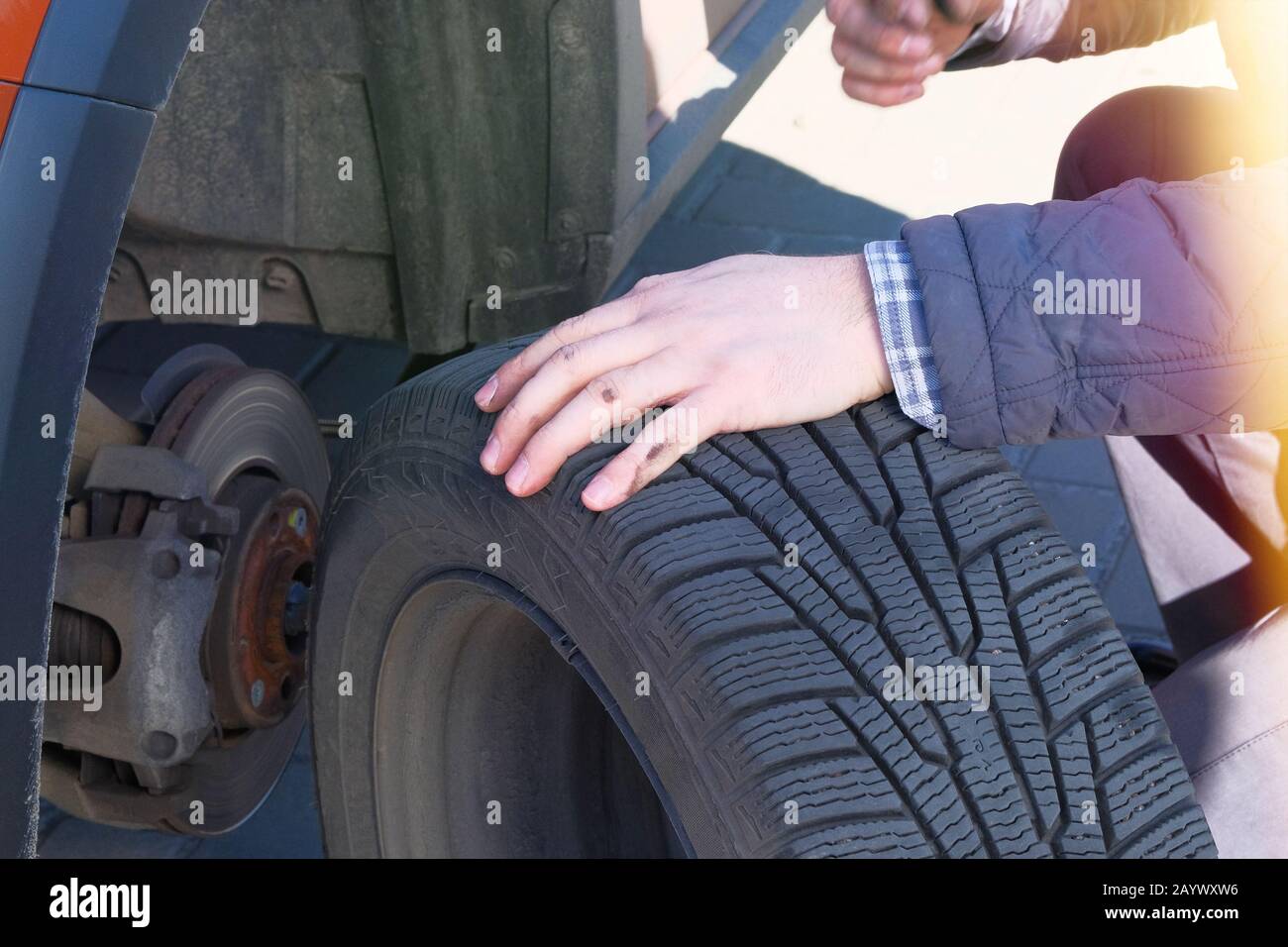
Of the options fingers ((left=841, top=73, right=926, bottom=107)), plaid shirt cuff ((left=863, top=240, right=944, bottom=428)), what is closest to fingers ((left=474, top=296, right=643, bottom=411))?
plaid shirt cuff ((left=863, top=240, right=944, bottom=428))

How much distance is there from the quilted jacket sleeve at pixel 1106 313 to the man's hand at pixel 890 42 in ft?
1.73

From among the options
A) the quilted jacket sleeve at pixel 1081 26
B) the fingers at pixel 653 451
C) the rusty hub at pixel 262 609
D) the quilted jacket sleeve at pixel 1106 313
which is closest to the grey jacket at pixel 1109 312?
the quilted jacket sleeve at pixel 1106 313

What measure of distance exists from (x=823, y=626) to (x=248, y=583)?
95 cm

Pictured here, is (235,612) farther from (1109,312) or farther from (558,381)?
(1109,312)

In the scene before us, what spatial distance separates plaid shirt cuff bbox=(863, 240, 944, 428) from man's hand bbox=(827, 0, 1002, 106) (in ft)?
1.78

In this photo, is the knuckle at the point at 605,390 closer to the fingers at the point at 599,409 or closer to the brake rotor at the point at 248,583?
the fingers at the point at 599,409

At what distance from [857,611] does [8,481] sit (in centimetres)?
→ 69

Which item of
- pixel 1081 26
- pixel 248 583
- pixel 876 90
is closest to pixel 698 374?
pixel 876 90

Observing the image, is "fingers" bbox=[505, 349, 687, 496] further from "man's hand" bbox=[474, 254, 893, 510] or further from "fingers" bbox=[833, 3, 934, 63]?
"fingers" bbox=[833, 3, 934, 63]

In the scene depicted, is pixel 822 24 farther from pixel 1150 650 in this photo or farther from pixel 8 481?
pixel 8 481

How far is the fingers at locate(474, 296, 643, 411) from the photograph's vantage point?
3.92 feet

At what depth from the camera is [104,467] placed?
5.30 ft

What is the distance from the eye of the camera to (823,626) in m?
1.08

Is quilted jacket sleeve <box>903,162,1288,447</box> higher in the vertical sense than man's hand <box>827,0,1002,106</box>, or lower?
lower
